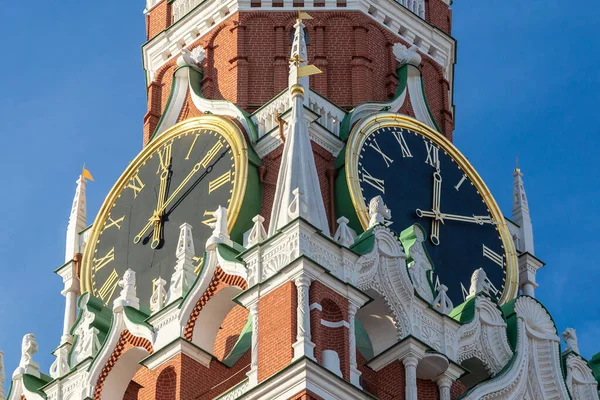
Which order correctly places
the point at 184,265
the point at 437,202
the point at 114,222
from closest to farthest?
the point at 184,265 < the point at 437,202 < the point at 114,222

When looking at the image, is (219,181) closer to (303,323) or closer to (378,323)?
(378,323)

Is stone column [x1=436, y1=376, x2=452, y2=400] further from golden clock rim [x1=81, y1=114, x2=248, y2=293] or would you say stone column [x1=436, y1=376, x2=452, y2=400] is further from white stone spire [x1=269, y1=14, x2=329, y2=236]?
golden clock rim [x1=81, y1=114, x2=248, y2=293]

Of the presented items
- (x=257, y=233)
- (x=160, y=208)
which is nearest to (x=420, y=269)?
(x=257, y=233)

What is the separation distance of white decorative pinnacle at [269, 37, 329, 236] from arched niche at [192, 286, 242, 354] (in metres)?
1.23

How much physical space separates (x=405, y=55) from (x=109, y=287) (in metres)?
6.77

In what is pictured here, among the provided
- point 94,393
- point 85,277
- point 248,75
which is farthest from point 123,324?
point 248,75

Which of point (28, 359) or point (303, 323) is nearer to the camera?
point (303, 323)

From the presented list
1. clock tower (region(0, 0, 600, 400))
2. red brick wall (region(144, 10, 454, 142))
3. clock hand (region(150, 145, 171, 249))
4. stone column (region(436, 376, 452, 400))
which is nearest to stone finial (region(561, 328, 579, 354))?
clock tower (region(0, 0, 600, 400))

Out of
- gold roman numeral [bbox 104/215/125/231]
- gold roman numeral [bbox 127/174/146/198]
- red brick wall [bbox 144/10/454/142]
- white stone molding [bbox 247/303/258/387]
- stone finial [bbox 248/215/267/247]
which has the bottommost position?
white stone molding [bbox 247/303/258/387]

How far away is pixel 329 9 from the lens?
4219 cm

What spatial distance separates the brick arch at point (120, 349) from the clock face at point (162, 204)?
86.1 inches

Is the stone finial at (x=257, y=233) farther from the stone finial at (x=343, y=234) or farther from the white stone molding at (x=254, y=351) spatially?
the white stone molding at (x=254, y=351)

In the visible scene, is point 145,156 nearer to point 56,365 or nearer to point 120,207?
point 120,207

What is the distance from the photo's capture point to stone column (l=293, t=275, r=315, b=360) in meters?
33.3
